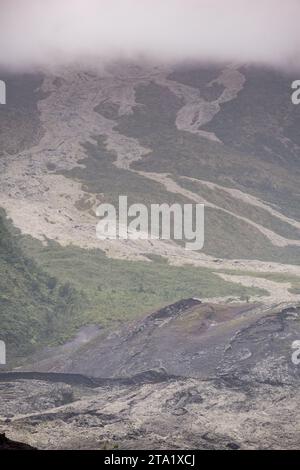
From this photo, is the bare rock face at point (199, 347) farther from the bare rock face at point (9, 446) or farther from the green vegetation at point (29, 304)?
the bare rock face at point (9, 446)

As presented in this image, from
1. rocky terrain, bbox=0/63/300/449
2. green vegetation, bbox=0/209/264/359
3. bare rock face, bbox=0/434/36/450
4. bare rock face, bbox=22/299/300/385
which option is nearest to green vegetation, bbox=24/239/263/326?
green vegetation, bbox=0/209/264/359

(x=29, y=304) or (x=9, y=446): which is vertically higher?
(x=9, y=446)

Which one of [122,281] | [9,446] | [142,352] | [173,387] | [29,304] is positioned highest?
[9,446]

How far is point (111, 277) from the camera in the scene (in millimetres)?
136750

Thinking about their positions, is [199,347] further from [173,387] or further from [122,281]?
[122,281]

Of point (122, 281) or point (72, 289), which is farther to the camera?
point (122, 281)

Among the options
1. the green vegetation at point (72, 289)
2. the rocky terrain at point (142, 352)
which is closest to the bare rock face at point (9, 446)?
the rocky terrain at point (142, 352)

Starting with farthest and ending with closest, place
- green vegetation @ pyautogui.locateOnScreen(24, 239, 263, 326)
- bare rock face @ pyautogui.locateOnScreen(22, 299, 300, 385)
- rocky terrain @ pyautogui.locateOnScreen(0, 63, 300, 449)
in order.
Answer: green vegetation @ pyautogui.locateOnScreen(24, 239, 263, 326)
bare rock face @ pyautogui.locateOnScreen(22, 299, 300, 385)
rocky terrain @ pyautogui.locateOnScreen(0, 63, 300, 449)

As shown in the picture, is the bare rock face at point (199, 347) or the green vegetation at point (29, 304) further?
the green vegetation at point (29, 304)

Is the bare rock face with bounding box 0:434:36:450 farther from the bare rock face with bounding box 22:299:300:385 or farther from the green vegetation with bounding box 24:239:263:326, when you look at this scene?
the green vegetation with bounding box 24:239:263:326

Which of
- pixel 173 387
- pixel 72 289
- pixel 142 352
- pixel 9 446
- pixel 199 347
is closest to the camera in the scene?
pixel 9 446

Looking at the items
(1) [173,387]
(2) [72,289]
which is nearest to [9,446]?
(1) [173,387]
